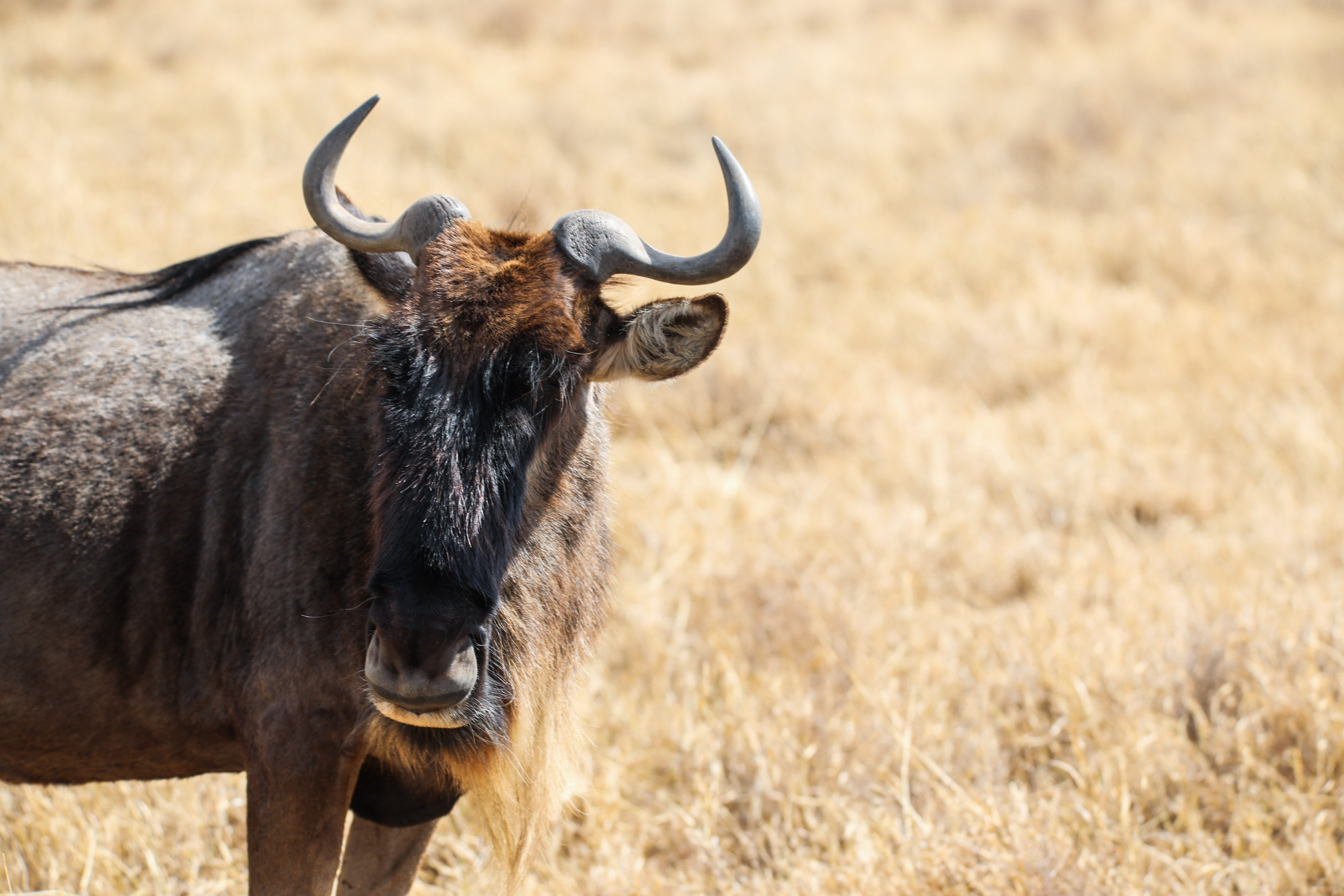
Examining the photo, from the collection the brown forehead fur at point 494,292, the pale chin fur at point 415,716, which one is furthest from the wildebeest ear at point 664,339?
the pale chin fur at point 415,716

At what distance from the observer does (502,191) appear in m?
9.44

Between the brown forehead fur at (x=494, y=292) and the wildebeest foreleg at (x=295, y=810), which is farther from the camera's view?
the wildebeest foreleg at (x=295, y=810)

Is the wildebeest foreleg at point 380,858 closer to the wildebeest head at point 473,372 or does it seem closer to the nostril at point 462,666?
the wildebeest head at point 473,372

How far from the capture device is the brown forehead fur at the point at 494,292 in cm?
241

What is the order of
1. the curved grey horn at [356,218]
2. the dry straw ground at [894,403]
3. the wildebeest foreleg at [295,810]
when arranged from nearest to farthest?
1. the wildebeest foreleg at [295,810]
2. the curved grey horn at [356,218]
3. the dry straw ground at [894,403]

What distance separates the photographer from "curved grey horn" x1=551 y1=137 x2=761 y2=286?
8.54ft

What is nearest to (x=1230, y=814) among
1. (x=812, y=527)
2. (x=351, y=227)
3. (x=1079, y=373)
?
(x=812, y=527)

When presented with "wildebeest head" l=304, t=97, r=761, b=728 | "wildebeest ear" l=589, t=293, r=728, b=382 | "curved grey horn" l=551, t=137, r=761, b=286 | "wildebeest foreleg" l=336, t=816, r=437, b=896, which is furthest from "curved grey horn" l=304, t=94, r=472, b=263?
"wildebeest foreleg" l=336, t=816, r=437, b=896

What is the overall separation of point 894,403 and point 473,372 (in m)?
4.56

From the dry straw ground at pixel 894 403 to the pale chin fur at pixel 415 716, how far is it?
114 centimetres

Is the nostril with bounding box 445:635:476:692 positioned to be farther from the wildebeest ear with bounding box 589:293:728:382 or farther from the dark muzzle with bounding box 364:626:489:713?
the wildebeest ear with bounding box 589:293:728:382

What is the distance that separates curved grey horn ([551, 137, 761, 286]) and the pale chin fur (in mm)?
1048

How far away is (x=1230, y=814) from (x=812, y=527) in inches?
87.4

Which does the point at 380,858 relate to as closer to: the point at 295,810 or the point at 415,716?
the point at 295,810
